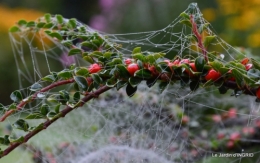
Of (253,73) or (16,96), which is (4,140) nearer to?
(16,96)

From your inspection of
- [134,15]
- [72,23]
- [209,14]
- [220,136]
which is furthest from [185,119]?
[134,15]

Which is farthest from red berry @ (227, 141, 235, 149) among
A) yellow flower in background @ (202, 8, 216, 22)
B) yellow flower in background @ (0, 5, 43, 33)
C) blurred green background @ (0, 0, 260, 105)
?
yellow flower in background @ (0, 5, 43, 33)

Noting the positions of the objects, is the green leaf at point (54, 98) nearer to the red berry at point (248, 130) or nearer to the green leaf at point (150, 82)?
the green leaf at point (150, 82)

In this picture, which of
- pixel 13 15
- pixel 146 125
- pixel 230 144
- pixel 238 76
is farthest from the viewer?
pixel 13 15

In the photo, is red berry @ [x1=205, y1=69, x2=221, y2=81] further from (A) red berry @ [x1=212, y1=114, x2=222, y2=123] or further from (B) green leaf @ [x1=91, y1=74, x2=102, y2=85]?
(A) red berry @ [x1=212, y1=114, x2=222, y2=123]

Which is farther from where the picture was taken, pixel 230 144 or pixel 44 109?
pixel 230 144

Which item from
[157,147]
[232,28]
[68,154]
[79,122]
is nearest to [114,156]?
[157,147]

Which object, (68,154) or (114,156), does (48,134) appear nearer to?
(68,154)
